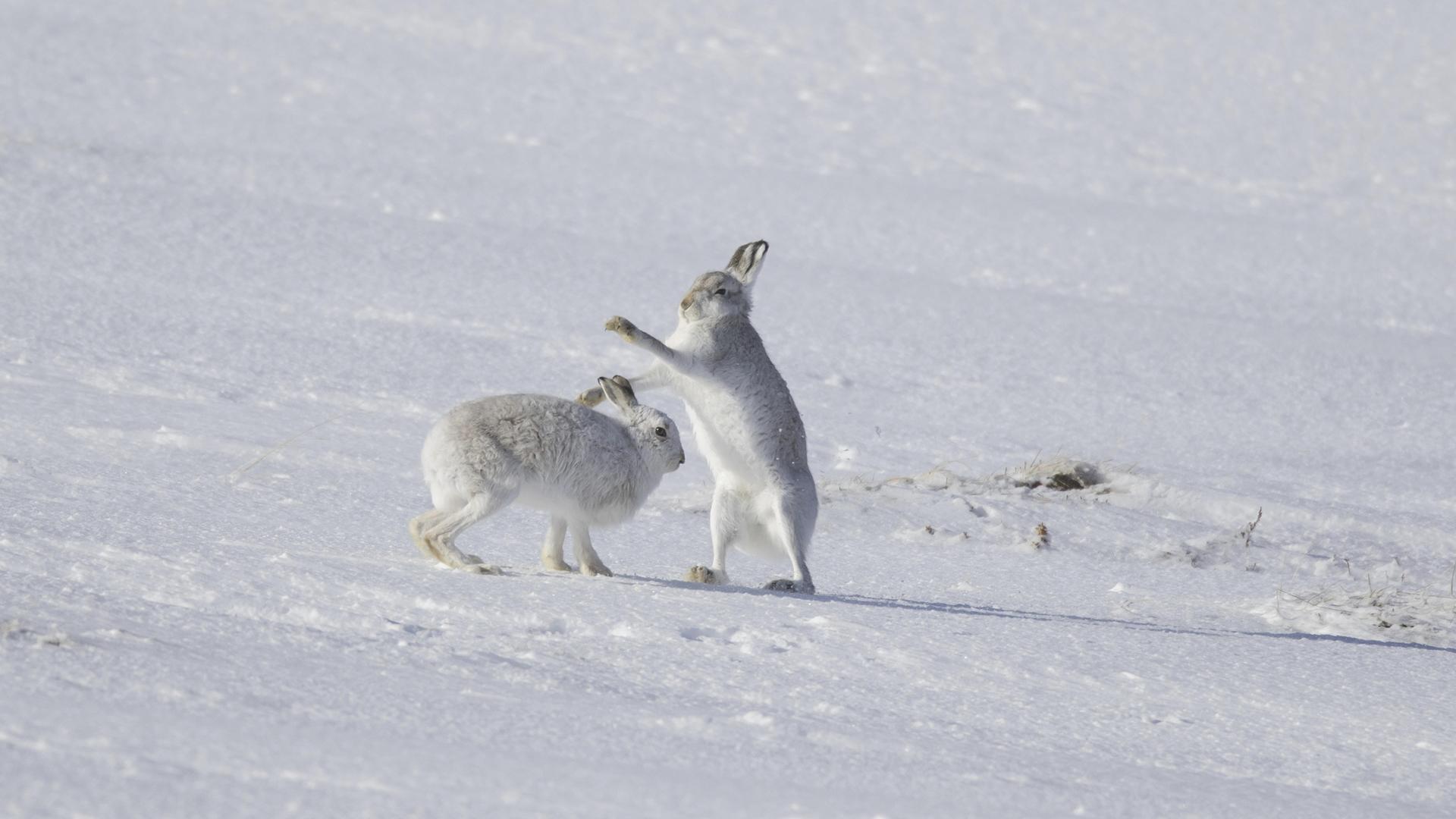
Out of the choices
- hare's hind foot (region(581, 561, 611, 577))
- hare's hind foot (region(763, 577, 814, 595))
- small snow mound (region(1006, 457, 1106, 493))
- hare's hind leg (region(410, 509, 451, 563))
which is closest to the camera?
hare's hind leg (region(410, 509, 451, 563))

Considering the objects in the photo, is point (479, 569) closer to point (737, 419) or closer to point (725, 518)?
point (725, 518)

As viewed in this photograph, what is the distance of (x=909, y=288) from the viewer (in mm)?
11312

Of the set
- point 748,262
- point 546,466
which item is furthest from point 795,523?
point 748,262

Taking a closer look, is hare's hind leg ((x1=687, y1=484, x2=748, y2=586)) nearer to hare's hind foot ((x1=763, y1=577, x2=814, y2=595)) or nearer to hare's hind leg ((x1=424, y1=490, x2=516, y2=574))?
hare's hind foot ((x1=763, y1=577, x2=814, y2=595))

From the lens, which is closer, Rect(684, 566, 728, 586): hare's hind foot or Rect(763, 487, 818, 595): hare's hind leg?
Rect(684, 566, 728, 586): hare's hind foot

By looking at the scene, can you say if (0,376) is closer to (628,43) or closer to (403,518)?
(403,518)

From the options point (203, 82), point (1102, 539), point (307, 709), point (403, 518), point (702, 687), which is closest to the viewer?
point (307, 709)

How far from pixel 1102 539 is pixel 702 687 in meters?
3.28

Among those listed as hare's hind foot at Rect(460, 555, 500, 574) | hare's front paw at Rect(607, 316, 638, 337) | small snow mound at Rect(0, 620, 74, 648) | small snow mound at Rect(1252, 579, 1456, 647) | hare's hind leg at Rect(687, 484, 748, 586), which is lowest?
small snow mound at Rect(0, 620, 74, 648)

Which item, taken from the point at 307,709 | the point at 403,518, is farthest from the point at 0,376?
the point at 307,709

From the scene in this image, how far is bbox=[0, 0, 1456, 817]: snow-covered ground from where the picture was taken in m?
3.81

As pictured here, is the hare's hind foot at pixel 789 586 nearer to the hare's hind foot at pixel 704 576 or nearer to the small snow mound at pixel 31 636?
the hare's hind foot at pixel 704 576

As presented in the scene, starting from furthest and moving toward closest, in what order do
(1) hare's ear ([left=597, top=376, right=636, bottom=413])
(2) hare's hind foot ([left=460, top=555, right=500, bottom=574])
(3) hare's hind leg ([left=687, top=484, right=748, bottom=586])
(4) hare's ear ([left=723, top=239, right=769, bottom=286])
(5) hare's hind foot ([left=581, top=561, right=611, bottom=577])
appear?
(4) hare's ear ([left=723, top=239, right=769, bottom=286]) → (3) hare's hind leg ([left=687, top=484, right=748, bottom=586]) → (1) hare's ear ([left=597, top=376, right=636, bottom=413]) → (5) hare's hind foot ([left=581, top=561, right=611, bottom=577]) → (2) hare's hind foot ([left=460, top=555, right=500, bottom=574])

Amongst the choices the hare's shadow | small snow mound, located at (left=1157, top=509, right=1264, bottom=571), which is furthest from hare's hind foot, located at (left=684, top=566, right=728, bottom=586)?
small snow mound, located at (left=1157, top=509, right=1264, bottom=571)
